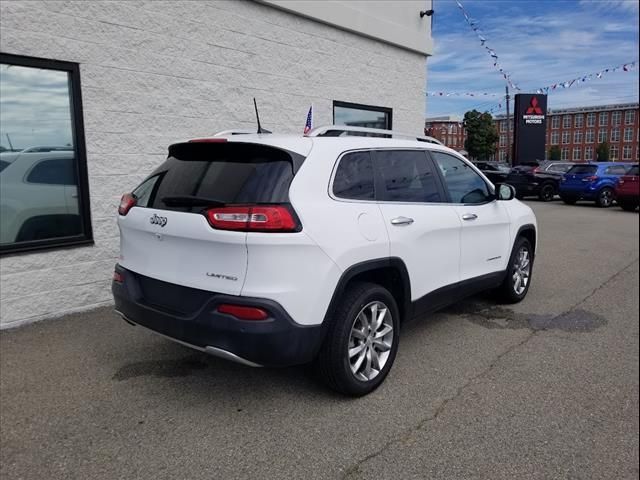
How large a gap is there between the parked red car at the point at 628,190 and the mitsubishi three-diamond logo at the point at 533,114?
39.1 ft

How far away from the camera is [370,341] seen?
3.50 metres

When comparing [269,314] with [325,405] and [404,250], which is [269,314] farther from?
[404,250]

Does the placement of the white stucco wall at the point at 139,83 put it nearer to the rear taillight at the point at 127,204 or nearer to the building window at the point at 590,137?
the rear taillight at the point at 127,204

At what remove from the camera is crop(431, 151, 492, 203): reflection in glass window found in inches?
176

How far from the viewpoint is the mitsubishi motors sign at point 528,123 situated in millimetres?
27625

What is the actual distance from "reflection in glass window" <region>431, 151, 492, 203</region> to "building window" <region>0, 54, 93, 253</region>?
3.56 m

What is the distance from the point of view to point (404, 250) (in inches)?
144

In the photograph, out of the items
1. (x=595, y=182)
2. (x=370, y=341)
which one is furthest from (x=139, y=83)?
(x=595, y=182)

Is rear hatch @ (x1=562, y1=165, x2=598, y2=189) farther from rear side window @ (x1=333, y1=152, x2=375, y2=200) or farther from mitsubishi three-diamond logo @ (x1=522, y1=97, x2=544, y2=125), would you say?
rear side window @ (x1=333, y1=152, x2=375, y2=200)

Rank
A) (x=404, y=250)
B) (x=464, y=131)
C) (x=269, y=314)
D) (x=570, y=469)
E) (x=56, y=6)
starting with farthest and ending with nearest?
(x=464, y=131) < (x=56, y=6) < (x=404, y=250) < (x=269, y=314) < (x=570, y=469)

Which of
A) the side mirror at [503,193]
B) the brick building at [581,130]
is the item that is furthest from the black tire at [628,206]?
the side mirror at [503,193]

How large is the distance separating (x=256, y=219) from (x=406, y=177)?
1.57 metres

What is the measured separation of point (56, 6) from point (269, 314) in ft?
13.0

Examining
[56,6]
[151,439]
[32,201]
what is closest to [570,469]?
[151,439]
